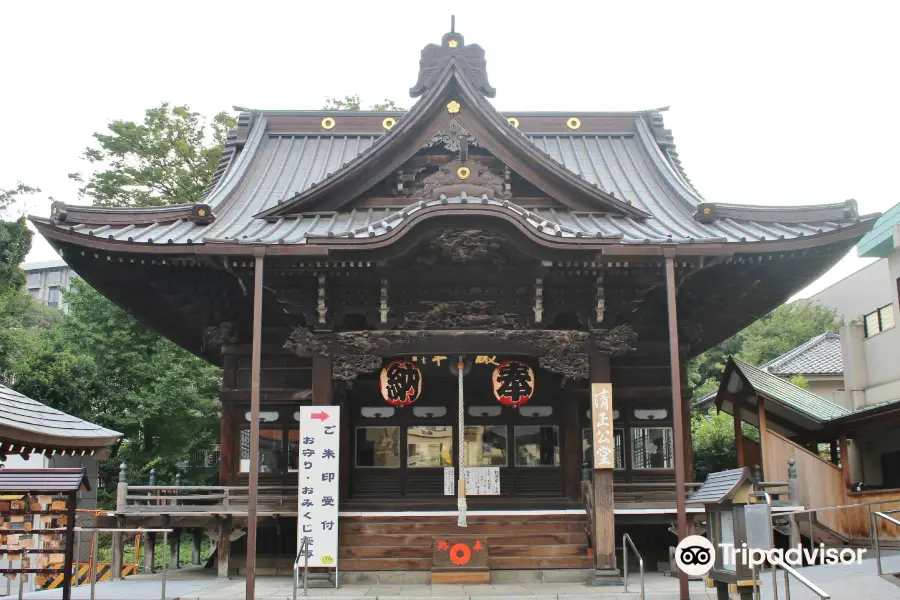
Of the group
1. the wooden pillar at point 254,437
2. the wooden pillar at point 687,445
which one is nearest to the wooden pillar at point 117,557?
the wooden pillar at point 254,437

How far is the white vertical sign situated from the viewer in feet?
42.3

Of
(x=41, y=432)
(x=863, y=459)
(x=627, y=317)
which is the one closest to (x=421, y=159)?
(x=627, y=317)

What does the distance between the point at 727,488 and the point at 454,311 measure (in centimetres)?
615

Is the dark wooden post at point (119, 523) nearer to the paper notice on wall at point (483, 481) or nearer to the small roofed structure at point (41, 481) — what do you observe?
the small roofed structure at point (41, 481)

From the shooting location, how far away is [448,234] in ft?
42.7

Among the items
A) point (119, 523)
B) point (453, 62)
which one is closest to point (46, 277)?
point (119, 523)

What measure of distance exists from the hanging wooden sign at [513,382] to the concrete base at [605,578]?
3.16m

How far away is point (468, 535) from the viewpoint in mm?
13273

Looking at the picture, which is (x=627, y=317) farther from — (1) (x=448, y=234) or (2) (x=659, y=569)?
(2) (x=659, y=569)

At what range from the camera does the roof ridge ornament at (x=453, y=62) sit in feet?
49.6

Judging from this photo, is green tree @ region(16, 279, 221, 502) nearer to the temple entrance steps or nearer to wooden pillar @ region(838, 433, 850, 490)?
the temple entrance steps

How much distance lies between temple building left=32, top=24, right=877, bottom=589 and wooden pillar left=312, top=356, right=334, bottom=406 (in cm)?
4

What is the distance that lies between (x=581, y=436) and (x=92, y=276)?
9507 millimetres

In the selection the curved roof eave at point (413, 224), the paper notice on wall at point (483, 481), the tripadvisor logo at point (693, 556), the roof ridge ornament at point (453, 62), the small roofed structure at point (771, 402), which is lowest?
the tripadvisor logo at point (693, 556)
